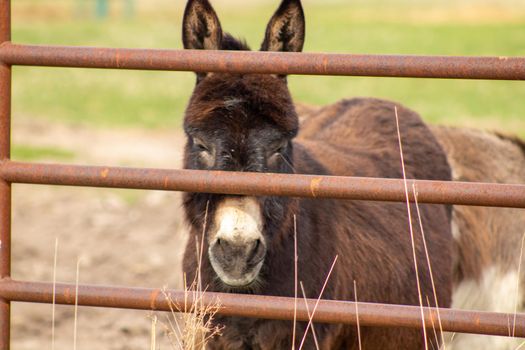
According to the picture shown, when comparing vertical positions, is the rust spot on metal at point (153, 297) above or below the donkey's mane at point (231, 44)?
below

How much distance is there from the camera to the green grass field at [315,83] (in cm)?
1862

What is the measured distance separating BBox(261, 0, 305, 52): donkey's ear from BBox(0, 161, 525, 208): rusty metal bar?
108 centimetres

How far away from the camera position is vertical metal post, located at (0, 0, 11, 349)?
345 cm

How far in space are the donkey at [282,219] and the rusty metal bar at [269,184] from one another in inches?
A: 12.7

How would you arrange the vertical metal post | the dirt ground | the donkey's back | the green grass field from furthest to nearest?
the green grass field
the dirt ground
the donkey's back
the vertical metal post

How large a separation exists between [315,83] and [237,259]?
64.2 ft

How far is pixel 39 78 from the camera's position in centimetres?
2266

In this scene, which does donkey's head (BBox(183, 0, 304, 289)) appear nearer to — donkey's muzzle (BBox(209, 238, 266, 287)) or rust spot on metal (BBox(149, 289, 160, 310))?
donkey's muzzle (BBox(209, 238, 266, 287))

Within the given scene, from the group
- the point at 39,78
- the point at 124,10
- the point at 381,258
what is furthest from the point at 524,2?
the point at 381,258

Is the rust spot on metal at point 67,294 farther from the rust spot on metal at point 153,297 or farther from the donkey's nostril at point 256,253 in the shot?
the donkey's nostril at point 256,253

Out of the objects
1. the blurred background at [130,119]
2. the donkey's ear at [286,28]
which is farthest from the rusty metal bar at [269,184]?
the donkey's ear at [286,28]

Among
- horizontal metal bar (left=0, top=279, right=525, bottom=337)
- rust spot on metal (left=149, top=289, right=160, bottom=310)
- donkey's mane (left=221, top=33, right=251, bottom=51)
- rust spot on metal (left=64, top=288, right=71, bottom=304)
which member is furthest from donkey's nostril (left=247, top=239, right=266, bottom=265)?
donkey's mane (left=221, top=33, right=251, bottom=51)

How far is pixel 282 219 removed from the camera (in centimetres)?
407

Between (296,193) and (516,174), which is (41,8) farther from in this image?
(296,193)
